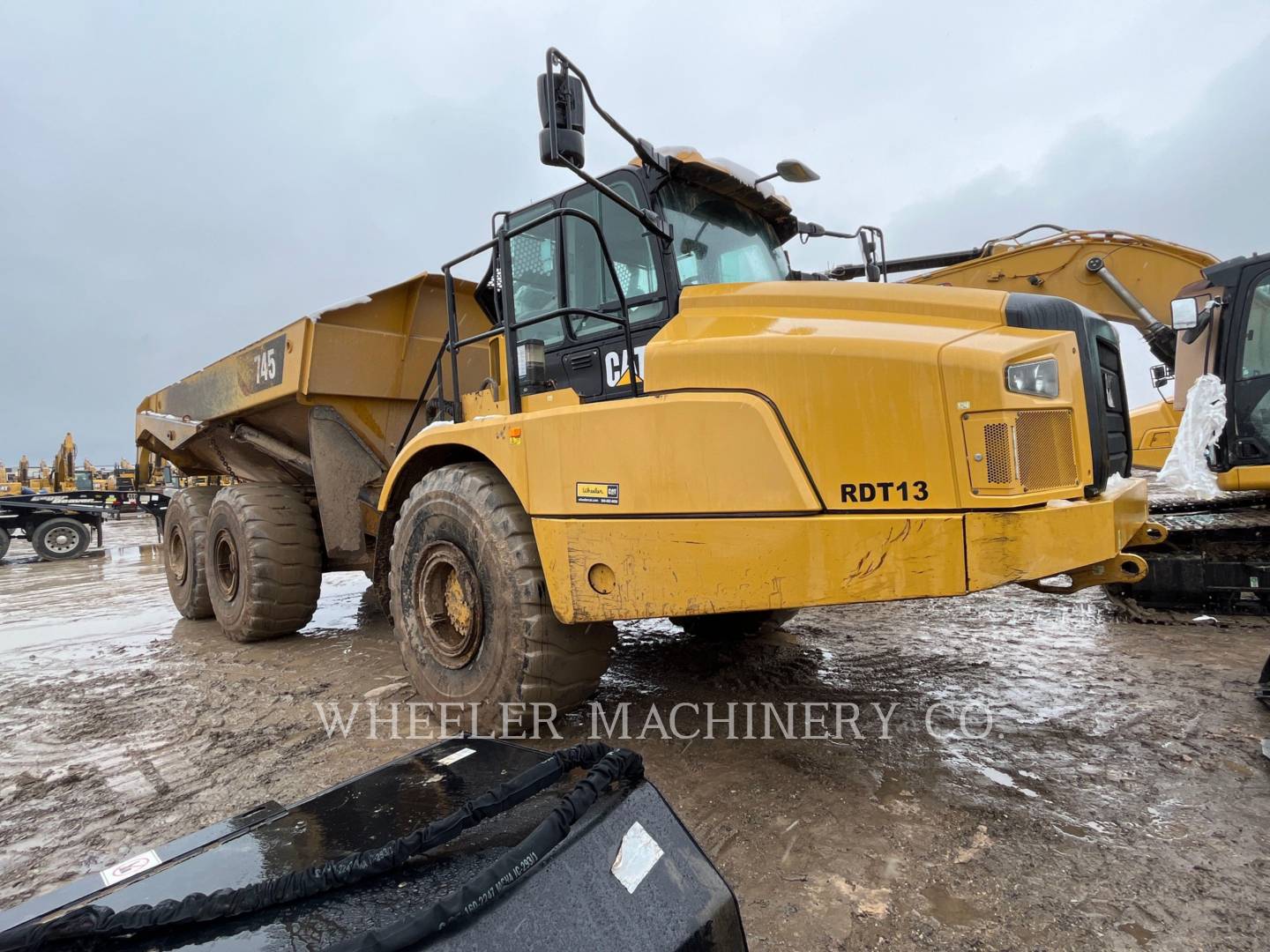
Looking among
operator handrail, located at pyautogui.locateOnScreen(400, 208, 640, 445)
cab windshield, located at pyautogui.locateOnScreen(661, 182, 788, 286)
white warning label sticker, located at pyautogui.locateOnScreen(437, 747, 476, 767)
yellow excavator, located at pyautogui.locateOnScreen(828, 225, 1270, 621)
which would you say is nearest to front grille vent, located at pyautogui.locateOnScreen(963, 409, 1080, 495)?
operator handrail, located at pyautogui.locateOnScreen(400, 208, 640, 445)

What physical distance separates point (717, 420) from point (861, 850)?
1.47 metres

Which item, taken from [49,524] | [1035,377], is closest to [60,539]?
[49,524]

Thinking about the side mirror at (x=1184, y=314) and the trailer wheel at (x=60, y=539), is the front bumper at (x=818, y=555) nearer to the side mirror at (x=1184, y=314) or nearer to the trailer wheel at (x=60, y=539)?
the side mirror at (x=1184, y=314)

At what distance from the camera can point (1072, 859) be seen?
87.4 inches

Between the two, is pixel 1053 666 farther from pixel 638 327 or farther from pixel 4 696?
pixel 4 696

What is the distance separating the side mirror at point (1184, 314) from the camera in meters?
4.91

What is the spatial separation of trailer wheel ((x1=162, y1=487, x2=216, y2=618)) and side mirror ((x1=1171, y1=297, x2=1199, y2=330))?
778 cm

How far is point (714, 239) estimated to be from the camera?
11.3 feet

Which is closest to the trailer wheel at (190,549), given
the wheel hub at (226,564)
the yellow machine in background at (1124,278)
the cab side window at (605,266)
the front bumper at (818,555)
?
the wheel hub at (226,564)

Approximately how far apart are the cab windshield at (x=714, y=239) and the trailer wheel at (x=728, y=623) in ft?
7.47

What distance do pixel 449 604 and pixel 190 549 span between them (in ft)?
15.2

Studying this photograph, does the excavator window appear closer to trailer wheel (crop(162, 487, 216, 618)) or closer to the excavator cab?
the excavator cab

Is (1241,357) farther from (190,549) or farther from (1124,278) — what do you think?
(190,549)

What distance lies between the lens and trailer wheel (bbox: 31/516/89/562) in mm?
14781
